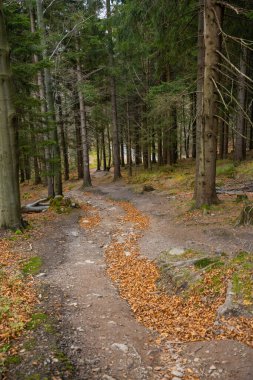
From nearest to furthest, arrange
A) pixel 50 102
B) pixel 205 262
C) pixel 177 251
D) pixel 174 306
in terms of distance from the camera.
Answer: pixel 174 306, pixel 205 262, pixel 177 251, pixel 50 102

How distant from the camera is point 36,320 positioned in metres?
4.75

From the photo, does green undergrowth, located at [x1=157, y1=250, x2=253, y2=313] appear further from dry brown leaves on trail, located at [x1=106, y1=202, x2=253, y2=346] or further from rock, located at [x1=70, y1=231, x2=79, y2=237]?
rock, located at [x1=70, y1=231, x2=79, y2=237]

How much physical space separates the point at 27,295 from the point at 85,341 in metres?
1.80

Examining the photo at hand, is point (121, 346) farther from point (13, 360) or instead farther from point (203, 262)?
point (203, 262)

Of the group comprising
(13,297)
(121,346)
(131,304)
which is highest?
(13,297)

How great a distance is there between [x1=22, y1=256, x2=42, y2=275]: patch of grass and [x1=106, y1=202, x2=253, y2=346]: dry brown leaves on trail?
173 centimetres

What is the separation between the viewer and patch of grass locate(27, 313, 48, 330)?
4.56 metres

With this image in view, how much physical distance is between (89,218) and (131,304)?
282 inches

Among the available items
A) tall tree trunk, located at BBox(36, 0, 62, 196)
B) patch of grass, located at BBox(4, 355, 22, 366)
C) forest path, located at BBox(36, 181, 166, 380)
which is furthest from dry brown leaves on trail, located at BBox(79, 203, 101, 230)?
patch of grass, located at BBox(4, 355, 22, 366)

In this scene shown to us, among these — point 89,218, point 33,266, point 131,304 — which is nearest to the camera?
point 131,304

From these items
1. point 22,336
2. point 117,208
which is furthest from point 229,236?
point 117,208

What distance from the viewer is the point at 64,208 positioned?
1352 cm

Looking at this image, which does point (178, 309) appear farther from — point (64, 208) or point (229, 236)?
point (64, 208)

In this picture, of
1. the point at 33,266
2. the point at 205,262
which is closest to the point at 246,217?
the point at 205,262
